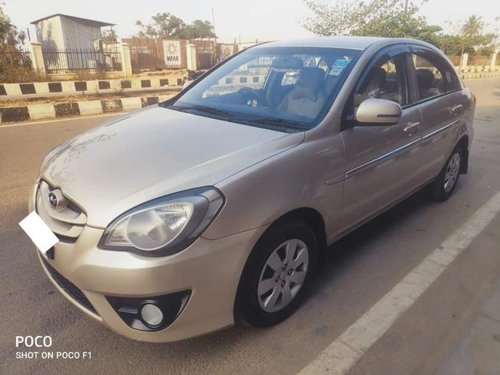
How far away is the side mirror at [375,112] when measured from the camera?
2.38 meters

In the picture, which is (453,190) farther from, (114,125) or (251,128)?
(114,125)

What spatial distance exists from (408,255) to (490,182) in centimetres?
241

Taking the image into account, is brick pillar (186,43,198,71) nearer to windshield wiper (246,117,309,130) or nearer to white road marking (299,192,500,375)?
white road marking (299,192,500,375)

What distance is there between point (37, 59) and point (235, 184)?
795 inches

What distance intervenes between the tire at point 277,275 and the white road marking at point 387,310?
333 mm

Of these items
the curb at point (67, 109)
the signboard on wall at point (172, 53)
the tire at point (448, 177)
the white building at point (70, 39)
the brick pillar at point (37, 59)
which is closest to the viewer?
the tire at point (448, 177)

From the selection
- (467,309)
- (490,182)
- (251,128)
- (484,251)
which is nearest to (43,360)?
(251,128)

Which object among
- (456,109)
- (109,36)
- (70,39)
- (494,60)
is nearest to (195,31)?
(109,36)

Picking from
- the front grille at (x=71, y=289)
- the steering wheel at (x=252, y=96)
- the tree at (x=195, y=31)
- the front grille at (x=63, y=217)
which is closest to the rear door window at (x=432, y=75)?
the steering wheel at (x=252, y=96)

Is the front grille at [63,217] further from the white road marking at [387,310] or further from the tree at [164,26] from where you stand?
the tree at [164,26]

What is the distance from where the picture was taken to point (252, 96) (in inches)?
111

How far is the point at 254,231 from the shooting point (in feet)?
6.23

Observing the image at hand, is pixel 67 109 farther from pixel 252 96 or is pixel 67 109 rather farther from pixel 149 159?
pixel 149 159

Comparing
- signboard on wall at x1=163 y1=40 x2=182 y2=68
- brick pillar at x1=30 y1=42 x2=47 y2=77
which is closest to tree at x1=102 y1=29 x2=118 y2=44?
signboard on wall at x1=163 y1=40 x2=182 y2=68
